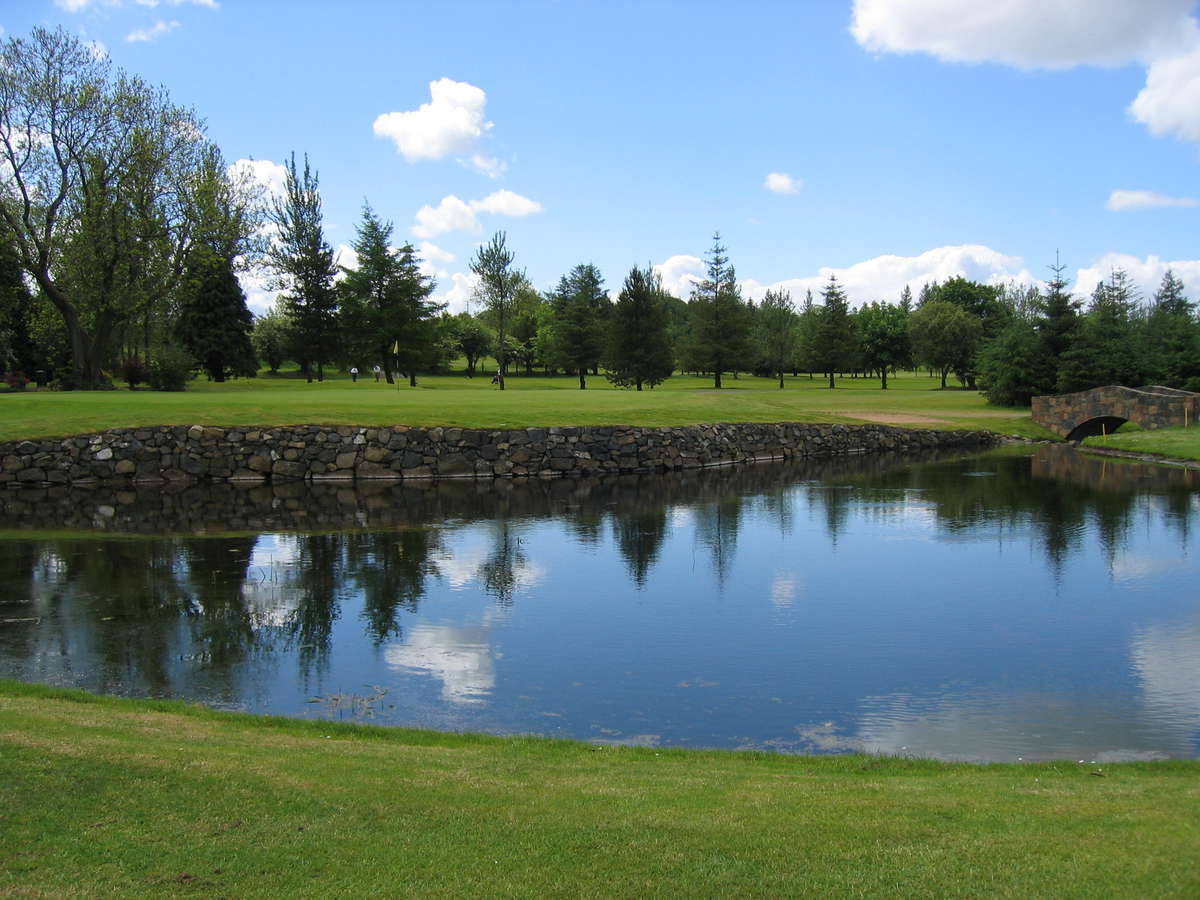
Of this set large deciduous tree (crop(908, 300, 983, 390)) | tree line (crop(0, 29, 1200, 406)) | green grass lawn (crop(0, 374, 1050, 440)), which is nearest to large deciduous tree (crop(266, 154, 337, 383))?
tree line (crop(0, 29, 1200, 406))

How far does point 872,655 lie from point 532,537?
30.1 feet

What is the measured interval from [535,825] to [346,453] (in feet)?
80.7

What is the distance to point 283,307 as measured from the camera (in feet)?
207

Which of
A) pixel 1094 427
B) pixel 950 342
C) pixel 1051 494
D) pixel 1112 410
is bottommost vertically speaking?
pixel 1051 494

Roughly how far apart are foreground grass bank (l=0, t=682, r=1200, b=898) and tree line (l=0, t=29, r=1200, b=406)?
1609 inches

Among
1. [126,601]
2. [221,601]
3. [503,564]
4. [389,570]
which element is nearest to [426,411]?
[503,564]

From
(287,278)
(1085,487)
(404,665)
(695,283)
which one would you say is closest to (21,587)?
(404,665)

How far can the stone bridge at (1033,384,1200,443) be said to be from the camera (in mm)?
39312

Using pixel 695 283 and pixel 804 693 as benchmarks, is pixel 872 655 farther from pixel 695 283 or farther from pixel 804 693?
pixel 695 283

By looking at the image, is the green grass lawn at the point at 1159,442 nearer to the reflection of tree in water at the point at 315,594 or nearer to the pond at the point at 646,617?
the pond at the point at 646,617

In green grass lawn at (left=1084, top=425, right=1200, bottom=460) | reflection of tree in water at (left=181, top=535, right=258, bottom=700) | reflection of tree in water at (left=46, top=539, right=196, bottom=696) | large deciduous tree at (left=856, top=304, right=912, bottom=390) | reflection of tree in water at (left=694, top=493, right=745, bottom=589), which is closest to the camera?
reflection of tree in water at (left=46, top=539, right=196, bottom=696)

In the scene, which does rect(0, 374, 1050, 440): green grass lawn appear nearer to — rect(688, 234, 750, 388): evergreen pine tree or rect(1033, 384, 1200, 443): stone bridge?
rect(1033, 384, 1200, 443): stone bridge

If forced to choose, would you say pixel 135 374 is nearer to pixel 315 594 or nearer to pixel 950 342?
pixel 315 594

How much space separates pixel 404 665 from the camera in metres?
10.9
